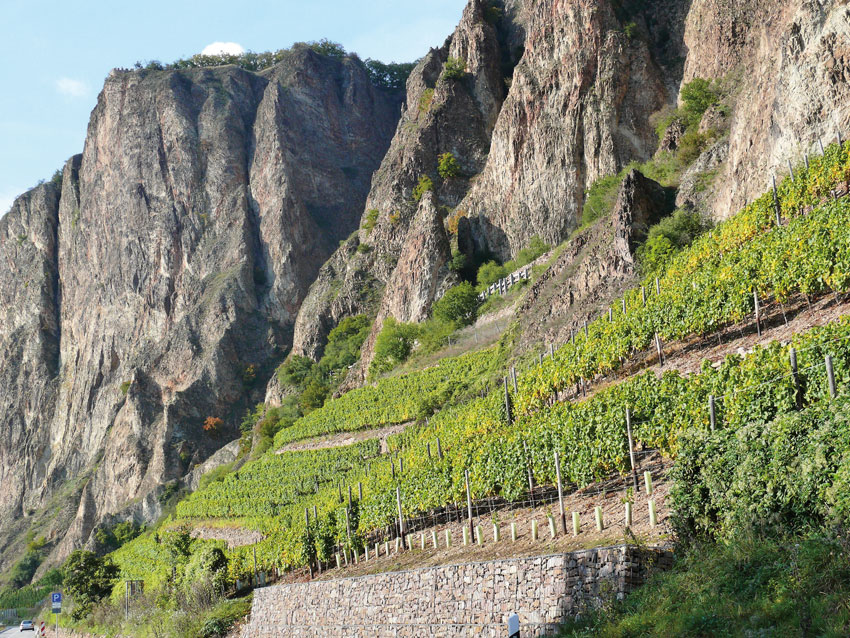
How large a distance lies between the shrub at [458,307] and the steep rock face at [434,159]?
14674 millimetres

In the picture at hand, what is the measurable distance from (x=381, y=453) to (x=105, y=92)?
81.8 meters

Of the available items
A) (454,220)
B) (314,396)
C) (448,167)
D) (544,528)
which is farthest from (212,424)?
(544,528)

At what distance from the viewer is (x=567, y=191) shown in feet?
174

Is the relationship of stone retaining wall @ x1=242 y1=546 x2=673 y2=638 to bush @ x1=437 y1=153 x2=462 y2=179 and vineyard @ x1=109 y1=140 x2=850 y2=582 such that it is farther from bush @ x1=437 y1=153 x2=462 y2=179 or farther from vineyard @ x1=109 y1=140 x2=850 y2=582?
bush @ x1=437 y1=153 x2=462 y2=179

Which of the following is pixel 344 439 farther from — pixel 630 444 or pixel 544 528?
pixel 630 444

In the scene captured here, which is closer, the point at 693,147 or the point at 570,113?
the point at 693,147

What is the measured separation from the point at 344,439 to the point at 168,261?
54337 mm

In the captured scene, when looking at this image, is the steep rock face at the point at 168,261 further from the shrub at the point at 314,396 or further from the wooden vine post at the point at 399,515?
the wooden vine post at the point at 399,515

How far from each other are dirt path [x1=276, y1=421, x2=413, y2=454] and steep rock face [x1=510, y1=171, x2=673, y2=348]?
27.8 ft

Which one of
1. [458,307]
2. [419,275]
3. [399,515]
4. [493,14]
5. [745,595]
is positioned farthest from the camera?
[493,14]

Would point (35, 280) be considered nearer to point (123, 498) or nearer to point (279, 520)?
point (123, 498)

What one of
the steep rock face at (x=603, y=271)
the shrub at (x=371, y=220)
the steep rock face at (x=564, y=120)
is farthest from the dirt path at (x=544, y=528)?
the shrub at (x=371, y=220)

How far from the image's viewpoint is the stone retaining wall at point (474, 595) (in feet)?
36.0

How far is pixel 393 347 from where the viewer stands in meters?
54.7
